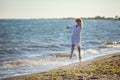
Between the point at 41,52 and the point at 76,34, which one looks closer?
the point at 76,34

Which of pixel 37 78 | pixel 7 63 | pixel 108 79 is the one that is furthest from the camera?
pixel 7 63

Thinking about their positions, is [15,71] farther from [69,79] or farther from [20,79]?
[69,79]

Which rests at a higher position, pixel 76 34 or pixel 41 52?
pixel 76 34

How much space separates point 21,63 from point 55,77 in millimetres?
5751

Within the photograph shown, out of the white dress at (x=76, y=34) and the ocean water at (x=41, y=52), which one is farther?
the ocean water at (x=41, y=52)

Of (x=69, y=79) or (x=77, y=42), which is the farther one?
(x=77, y=42)

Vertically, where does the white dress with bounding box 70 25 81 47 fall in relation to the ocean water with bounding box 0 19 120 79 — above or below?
above

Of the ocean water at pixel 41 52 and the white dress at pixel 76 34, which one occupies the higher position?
the white dress at pixel 76 34

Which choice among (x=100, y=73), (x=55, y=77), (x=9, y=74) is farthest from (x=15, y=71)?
(x=100, y=73)

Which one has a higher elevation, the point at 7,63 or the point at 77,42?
the point at 77,42

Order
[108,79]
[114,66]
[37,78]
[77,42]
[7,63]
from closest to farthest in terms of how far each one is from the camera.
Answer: [108,79]
[37,78]
[114,66]
[77,42]
[7,63]

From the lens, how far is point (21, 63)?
50.0 feet

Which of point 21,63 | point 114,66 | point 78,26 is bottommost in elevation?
point 21,63

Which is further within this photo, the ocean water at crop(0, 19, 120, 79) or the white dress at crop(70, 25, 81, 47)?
the ocean water at crop(0, 19, 120, 79)
